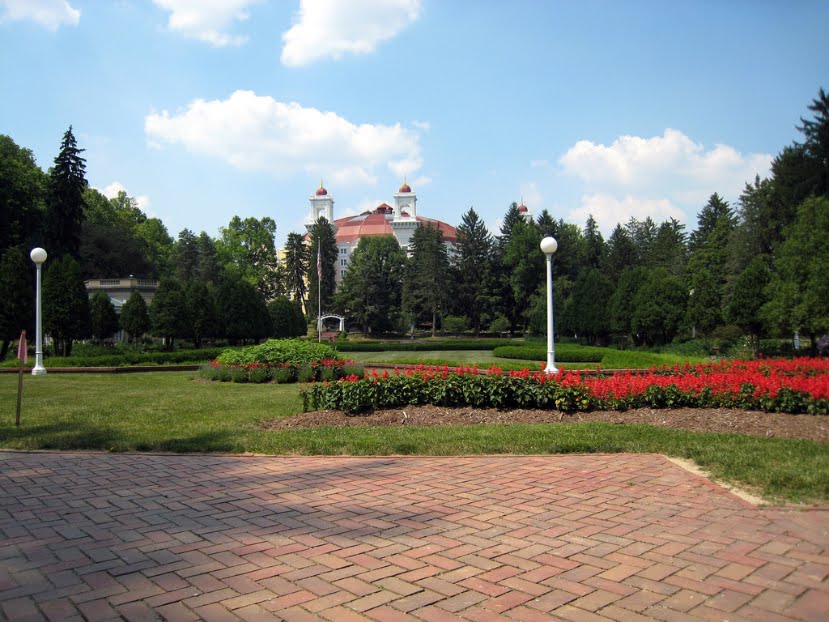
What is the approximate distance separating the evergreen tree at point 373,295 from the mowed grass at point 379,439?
50.6m

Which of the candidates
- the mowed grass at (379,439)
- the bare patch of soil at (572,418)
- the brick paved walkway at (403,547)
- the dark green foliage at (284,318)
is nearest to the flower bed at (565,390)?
the bare patch of soil at (572,418)

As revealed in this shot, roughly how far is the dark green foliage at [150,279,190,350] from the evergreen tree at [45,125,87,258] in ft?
42.1

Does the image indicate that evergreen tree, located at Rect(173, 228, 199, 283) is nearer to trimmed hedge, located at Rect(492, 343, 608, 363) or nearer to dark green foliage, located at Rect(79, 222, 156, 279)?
dark green foliage, located at Rect(79, 222, 156, 279)

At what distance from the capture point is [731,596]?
3070 millimetres

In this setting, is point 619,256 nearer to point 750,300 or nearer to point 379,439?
point 750,300

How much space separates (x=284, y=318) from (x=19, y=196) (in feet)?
61.4

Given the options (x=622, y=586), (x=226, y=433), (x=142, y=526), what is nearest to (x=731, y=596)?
(x=622, y=586)

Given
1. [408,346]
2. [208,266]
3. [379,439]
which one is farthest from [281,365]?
[208,266]

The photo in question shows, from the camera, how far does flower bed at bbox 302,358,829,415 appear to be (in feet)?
27.8

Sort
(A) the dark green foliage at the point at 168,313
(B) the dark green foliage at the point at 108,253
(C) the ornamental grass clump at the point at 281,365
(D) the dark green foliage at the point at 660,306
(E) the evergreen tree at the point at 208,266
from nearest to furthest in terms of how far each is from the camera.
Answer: (C) the ornamental grass clump at the point at 281,365
(A) the dark green foliage at the point at 168,313
(D) the dark green foliage at the point at 660,306
(B) the dark green foliage at the point at 108,253
(E) the evergreen tree at the point at 208,266

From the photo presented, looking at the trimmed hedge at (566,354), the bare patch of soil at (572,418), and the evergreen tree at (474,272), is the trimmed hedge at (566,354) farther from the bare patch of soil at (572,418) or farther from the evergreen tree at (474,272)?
the evergreen tree at (474,272)

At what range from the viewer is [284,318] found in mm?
44688

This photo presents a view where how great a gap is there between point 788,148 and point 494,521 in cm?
4070

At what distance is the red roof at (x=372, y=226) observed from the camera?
95.2 meters
